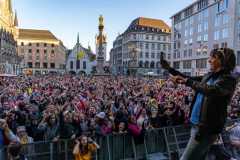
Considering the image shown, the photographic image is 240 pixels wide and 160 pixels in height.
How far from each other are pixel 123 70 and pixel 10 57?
170 feet

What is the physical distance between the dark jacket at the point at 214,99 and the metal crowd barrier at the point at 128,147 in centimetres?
445

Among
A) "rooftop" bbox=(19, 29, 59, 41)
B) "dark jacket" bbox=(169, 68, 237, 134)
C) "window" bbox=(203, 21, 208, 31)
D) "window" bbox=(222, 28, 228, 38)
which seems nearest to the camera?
"dark jacket" bbox=(169, 68, 237, 134)

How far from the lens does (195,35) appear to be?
86.5 m

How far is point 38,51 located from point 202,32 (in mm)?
76619

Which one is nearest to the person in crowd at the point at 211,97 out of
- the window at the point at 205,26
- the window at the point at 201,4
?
the window at the point at 205,26

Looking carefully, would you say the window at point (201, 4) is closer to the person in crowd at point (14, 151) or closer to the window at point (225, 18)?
the window at point (225, 18)

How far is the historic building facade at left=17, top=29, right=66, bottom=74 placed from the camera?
132 m

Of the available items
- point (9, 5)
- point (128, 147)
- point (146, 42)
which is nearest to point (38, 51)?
point (9, 5)

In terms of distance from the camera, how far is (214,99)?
3.51 meters

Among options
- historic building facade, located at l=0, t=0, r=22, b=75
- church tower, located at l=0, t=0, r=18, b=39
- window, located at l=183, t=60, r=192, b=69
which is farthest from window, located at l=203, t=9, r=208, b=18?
church tower, located at l=0, t=0, r=18, b=39

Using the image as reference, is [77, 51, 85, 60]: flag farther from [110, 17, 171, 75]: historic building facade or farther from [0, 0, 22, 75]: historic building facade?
[0, 0, 22, 75]: historic building facade

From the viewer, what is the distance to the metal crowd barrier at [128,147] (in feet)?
27.1

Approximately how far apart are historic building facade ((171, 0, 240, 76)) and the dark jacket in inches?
2429

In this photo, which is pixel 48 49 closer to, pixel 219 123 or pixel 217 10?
pixel 217 10
